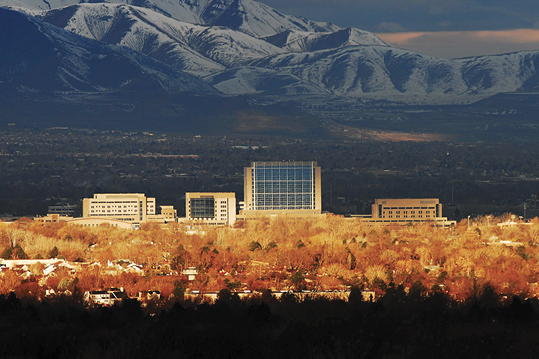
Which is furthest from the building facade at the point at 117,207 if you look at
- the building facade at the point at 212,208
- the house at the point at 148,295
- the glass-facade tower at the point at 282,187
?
the house at the point at 148,295

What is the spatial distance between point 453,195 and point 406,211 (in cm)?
2534

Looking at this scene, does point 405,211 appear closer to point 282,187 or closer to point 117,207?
point 282,187

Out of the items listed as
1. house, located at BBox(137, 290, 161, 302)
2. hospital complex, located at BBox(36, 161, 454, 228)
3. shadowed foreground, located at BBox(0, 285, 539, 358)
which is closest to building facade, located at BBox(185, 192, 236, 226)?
hospital complex, located at BBox(36, 161, 454, 228)

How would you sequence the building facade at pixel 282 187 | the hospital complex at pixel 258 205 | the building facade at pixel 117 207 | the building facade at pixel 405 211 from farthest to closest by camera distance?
the building facade at pixel 282 187
the building facade at pixel 117 207
the hospital complex at pixel 258 205
the building facade at pixel 405 211

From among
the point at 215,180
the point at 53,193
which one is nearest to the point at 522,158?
the point at 215,180

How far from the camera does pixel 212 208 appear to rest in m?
104

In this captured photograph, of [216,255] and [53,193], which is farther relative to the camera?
[53,193]

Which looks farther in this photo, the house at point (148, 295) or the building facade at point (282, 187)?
the building facade at point (282, 187)

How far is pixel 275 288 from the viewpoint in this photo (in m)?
50.2

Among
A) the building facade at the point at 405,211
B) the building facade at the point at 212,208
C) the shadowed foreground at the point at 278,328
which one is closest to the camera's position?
the shadowed foreground at the point at 278,328

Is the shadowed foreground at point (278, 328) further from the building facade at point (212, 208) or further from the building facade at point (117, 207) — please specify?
the building facade at point (117, 207)

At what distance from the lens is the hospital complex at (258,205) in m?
102

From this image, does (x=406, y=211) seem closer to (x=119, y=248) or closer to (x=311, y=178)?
(x=311, y=178)

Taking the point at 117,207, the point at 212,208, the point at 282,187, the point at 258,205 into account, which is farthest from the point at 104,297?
the point at 282,187
